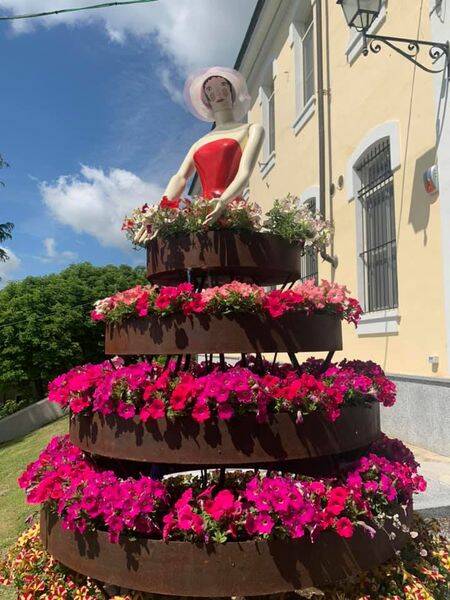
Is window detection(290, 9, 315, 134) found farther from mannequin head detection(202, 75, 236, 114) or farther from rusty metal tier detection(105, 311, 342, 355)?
rusty metal tier detection(105, 311, 342, 355)

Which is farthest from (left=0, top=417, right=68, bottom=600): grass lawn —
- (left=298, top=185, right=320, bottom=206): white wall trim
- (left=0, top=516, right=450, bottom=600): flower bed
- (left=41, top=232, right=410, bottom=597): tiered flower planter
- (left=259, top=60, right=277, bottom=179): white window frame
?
(left=259, top=60, right=277, bottom=179): white window frame

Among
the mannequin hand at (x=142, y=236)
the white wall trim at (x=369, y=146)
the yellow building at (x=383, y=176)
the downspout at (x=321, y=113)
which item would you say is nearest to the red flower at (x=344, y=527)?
the mannequin hand at (x=142, y=236)

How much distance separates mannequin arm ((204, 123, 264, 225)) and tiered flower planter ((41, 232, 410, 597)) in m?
0.13

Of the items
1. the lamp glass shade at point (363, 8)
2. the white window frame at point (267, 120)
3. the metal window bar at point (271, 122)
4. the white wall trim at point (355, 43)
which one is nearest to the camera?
the lamp glass shade at point (363, 8)

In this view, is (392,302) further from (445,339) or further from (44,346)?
(44,346)

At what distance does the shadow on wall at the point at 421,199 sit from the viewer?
19.4ft

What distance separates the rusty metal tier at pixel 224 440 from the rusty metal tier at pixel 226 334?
34cm

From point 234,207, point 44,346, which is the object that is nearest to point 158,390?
point 234,207

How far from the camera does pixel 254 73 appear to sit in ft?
46.6

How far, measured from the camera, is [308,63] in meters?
10.7

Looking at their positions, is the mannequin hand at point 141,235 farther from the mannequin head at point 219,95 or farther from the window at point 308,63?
the window at point 308,63

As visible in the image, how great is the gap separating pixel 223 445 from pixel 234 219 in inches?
46.8

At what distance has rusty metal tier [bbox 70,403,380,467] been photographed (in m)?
2.38

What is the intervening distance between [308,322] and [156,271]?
0.92 meters
